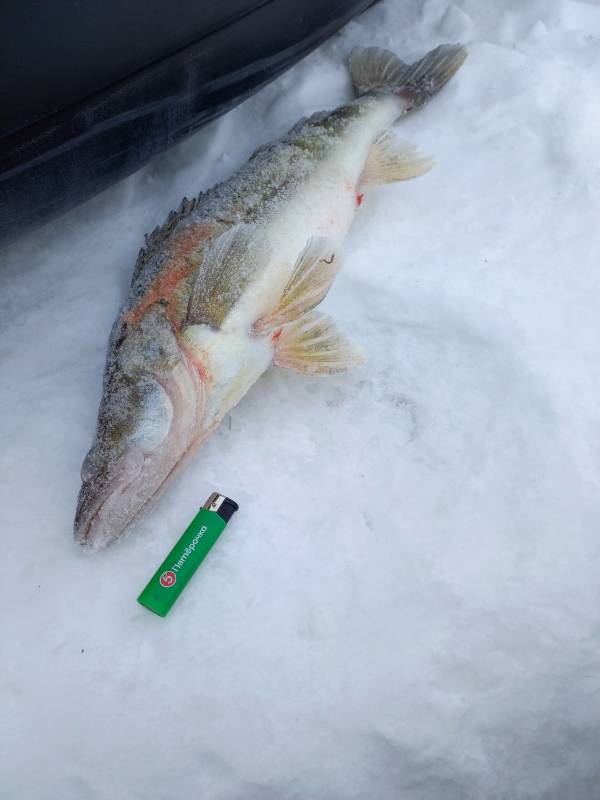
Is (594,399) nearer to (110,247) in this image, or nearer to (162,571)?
(162,571)

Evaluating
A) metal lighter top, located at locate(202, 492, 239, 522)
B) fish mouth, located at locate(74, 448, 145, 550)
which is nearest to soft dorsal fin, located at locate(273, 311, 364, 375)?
metal lighter top, located at locate(202, 492, 239, 522)

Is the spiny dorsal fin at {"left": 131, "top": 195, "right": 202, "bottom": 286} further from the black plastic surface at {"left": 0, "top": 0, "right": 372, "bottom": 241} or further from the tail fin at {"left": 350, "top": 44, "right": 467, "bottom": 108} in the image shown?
the tail fin at {"left": 350, "top": 44, "right": 467, "bottom": 108}

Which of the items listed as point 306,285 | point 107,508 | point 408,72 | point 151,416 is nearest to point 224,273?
point 306,285

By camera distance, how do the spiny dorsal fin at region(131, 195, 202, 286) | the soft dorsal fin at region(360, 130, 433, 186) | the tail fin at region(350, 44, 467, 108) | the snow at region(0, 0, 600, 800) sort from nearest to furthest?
the snow at region(0, 0, 600, 800) → the spiny dorsal fin at region(131, 195, 202, 286) → the soft dorsal fin at region(360, 130, 433, 186) → the tail fin at region(350, 44, 467, 108)

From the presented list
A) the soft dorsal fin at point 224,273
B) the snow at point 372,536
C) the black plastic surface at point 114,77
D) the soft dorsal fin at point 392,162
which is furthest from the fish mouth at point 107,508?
the soft dorsal fin at point 392,162

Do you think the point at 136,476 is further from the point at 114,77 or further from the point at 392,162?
the point at 392,162

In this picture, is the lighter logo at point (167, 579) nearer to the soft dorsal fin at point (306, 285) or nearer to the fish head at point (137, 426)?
the fish head at point (137, 426)

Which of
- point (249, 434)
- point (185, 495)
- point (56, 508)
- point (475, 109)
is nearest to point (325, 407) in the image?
point (249, 434)
